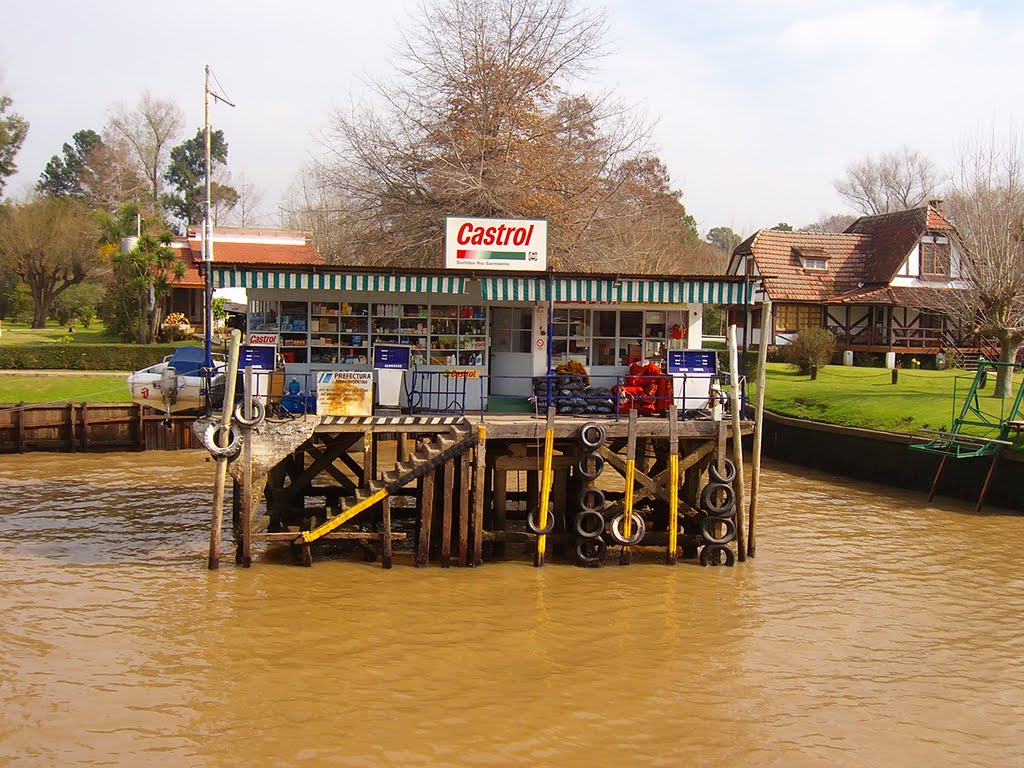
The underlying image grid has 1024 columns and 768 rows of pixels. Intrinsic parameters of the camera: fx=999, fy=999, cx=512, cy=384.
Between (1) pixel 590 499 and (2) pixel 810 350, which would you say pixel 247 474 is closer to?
(1) pixel 590 499

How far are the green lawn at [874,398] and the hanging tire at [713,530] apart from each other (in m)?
11.4

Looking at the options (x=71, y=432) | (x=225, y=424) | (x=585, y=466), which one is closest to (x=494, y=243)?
(x=585, y=466)

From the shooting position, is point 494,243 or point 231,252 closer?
point 494,243

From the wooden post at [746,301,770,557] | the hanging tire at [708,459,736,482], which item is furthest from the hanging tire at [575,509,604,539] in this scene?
the wooden post at [746,301,770,557]

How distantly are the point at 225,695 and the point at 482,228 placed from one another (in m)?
9.87

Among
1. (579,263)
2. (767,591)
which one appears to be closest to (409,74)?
(579,263)

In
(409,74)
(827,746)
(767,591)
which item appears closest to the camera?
(827,746)

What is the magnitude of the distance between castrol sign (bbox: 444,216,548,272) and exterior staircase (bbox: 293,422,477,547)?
359cm

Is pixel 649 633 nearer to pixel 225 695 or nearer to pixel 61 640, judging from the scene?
pixel 225 695

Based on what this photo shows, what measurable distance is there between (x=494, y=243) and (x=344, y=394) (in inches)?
162

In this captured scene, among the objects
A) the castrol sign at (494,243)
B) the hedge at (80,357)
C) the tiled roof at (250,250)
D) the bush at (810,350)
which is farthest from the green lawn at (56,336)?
the castrol sign at (494,243)

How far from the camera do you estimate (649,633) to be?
14047 millimetres

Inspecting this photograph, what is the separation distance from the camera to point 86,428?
97.2 feet

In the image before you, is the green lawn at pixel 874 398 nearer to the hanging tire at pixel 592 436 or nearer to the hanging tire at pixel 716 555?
the hanging tire at pixel 716 555
